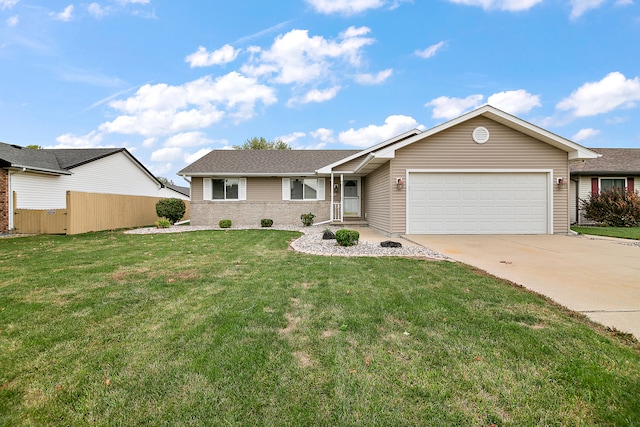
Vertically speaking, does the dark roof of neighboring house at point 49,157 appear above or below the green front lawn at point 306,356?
above

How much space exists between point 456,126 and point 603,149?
14.2 m

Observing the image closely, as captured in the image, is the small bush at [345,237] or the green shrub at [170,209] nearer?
the small bush at [345,237]

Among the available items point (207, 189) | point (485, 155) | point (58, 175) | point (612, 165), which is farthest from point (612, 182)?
point (58, 175)

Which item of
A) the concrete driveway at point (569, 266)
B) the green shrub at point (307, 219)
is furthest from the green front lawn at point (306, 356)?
the green shrub at point (307, 219)

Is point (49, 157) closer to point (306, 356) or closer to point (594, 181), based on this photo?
point (306, 356)

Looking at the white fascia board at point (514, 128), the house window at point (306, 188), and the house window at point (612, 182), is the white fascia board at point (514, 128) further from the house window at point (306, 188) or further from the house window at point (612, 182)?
the house window at point (612, 182)

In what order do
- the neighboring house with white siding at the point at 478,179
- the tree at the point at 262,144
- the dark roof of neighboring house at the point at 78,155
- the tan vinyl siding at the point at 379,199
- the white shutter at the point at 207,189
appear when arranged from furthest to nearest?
1. the tree at the point at 262,144
2. the dark roof of neighboring house at the point at 78,155
3. the white shutter at the point at 207,189
4. the tan vinyl siding at the point at 379,199
5. the neighboring house with white siding at the point at 478,179

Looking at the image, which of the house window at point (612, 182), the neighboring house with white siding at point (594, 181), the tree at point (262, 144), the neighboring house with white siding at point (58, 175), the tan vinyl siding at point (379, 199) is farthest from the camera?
the tree at point (262, 144)

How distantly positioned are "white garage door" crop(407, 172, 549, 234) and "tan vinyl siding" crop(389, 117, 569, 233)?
1.08 ft

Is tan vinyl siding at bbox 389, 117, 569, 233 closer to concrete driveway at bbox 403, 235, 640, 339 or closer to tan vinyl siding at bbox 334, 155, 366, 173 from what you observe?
concrete driveway at bbox 403, 235, 640, 339

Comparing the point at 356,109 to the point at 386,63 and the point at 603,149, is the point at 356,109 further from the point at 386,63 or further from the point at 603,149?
the point at 603,149

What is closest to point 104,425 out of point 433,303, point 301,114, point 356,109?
point 433,303

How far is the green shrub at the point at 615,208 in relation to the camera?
553 inches

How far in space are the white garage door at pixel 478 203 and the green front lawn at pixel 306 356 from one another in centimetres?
648
